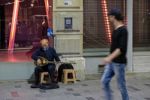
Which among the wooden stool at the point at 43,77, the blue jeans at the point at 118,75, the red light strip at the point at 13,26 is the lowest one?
the wooden stool at the point at 43,77

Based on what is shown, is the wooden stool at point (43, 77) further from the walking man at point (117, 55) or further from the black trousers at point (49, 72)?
the walking man at point (117, 55)

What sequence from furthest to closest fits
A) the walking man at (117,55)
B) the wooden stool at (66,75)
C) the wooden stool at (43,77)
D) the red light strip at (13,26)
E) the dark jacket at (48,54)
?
the red light strip at (13,26), the wooden stool at (66,75), the dark jacket at (48,54), the wooden stool at (43,77), the walking man at (117,55)

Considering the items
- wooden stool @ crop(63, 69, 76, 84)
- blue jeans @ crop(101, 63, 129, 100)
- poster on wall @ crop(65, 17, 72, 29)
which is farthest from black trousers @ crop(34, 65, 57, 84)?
blue jeans @ crop(101, 63, 129, 100)

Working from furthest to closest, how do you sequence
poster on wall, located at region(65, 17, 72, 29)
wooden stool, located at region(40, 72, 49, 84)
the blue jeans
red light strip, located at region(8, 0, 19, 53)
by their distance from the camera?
1. red light strip, located at region(8, 0, 19, 53)
2. poster on wall, located at region(65, 17, 72, 29)
3. wooden stool, located at region(40, 72, 49, 84)
4. the blue jeans

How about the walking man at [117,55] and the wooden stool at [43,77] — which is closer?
the walking man at [117,55]

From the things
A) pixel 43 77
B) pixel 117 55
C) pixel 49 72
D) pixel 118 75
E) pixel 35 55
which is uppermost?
pixel 117 55

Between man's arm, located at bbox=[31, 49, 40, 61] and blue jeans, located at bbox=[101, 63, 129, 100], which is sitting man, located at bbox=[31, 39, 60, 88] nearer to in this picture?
man's arm, located at bbox=[31, 49, 40, 61]

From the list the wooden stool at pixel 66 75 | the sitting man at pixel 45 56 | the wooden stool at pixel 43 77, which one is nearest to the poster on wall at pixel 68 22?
the sitting man at pixel 45 56

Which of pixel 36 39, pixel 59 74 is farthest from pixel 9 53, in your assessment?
pixel 59 74

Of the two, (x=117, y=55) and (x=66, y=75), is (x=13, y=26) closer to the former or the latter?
(x=66, y=75)

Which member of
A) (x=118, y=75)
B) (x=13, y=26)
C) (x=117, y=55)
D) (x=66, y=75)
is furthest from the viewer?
(x=13, y=26)

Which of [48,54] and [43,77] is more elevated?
[48,54]

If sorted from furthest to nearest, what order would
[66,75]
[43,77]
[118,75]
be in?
[66,75], [43,77], [118,75]

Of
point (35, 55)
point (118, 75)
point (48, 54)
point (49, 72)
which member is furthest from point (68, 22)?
point (118, 75)
